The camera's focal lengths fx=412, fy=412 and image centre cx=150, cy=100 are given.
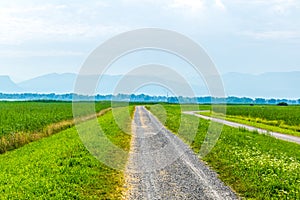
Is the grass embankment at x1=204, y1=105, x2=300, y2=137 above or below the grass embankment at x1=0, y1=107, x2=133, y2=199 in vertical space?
above

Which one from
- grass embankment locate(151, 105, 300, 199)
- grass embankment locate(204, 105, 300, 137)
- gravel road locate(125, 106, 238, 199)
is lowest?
gravel road locate(125, 106, 238, 199)

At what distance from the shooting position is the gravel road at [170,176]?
12.9 metres

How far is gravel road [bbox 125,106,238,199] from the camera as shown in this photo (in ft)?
42.3

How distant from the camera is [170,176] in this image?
1589cm

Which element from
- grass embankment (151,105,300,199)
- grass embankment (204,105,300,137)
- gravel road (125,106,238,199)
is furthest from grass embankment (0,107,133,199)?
grass embankment (204,105,300,137)

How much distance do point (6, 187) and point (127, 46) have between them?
372 inches

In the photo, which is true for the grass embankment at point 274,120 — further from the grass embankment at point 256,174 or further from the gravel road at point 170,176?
the grass embankment at point 256,174

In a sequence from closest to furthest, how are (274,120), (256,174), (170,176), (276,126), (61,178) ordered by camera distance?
(61,178) → (256,174) → (170,176) → (276,126) → (274,120)

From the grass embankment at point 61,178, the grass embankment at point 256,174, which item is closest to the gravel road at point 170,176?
the grass embankment at point 256,174

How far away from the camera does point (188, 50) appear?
1944 centimetres

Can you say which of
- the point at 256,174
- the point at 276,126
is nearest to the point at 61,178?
the point at 256,174

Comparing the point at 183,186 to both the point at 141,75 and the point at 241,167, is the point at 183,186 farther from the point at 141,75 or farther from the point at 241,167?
the point at 141,75

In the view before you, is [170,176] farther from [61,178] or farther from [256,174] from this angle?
[61,178]

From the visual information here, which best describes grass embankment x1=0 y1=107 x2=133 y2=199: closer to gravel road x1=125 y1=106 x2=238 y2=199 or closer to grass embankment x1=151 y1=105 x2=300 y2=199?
gravel road x1=125 y1=106 x2=238 y2=199
